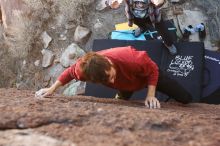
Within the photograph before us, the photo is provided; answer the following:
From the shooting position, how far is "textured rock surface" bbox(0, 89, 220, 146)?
1.43 meters

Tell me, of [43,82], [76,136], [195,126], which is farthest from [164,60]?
[76,136]

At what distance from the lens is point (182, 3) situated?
4082 mm

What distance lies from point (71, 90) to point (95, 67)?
A: 196 centimetres

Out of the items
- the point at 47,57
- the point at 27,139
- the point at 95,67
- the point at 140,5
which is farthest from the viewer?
the point at 47,57

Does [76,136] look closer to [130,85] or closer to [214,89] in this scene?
[130,85]

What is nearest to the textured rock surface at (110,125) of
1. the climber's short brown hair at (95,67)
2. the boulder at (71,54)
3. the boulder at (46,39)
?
the climber's short brown hair at (95,67)

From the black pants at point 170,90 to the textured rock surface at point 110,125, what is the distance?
2.45 ft

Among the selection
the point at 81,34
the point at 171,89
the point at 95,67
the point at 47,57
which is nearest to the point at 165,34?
the point at 171,89

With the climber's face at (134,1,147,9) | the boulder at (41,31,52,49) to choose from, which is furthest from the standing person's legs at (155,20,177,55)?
the boulder at (41,31,52,49)

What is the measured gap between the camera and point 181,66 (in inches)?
135

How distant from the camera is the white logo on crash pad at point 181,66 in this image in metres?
3.43

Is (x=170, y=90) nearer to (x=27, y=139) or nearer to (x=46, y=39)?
(x=27, y=139)

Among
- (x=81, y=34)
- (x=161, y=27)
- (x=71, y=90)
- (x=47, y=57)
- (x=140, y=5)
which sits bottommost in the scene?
(x=71, y=90)

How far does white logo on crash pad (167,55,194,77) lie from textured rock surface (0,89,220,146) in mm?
1627
